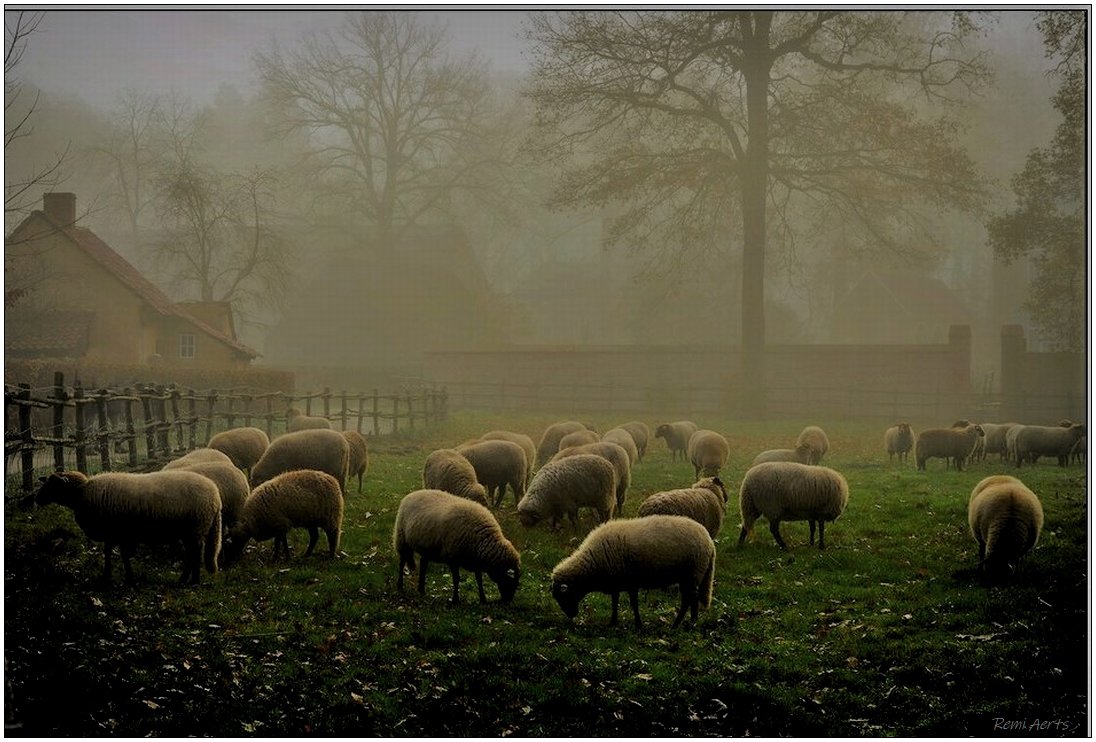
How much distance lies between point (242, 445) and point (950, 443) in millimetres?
10594

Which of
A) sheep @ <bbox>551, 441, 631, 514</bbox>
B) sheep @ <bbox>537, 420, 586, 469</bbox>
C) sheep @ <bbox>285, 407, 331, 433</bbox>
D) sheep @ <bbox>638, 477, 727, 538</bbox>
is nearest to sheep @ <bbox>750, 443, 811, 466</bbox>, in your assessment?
sheep @ <bbox>551, 441, 631, 514</bbox>

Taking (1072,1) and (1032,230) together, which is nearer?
(1072,1)

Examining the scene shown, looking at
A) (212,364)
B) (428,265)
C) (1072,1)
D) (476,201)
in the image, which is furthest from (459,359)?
(1072,1)

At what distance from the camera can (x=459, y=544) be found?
7.75 metres

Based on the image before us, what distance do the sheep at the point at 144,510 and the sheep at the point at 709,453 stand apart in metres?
7.18

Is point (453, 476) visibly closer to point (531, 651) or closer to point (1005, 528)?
point (531, 651)

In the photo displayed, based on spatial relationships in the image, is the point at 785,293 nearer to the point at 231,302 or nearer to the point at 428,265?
the point at 428,265

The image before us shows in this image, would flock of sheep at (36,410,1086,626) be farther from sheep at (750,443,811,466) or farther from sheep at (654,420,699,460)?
sheep at (654,420,699,460)

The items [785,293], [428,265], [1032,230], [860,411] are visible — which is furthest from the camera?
[785,293]

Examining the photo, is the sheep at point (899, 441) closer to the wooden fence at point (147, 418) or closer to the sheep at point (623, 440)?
the sheep at point (623, 440)

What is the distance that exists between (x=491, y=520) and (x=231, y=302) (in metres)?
6.18

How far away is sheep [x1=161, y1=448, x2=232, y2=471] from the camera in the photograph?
952 cm

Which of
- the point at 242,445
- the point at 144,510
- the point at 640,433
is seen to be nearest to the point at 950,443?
the point at 640,433

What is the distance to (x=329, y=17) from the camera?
9.52m
